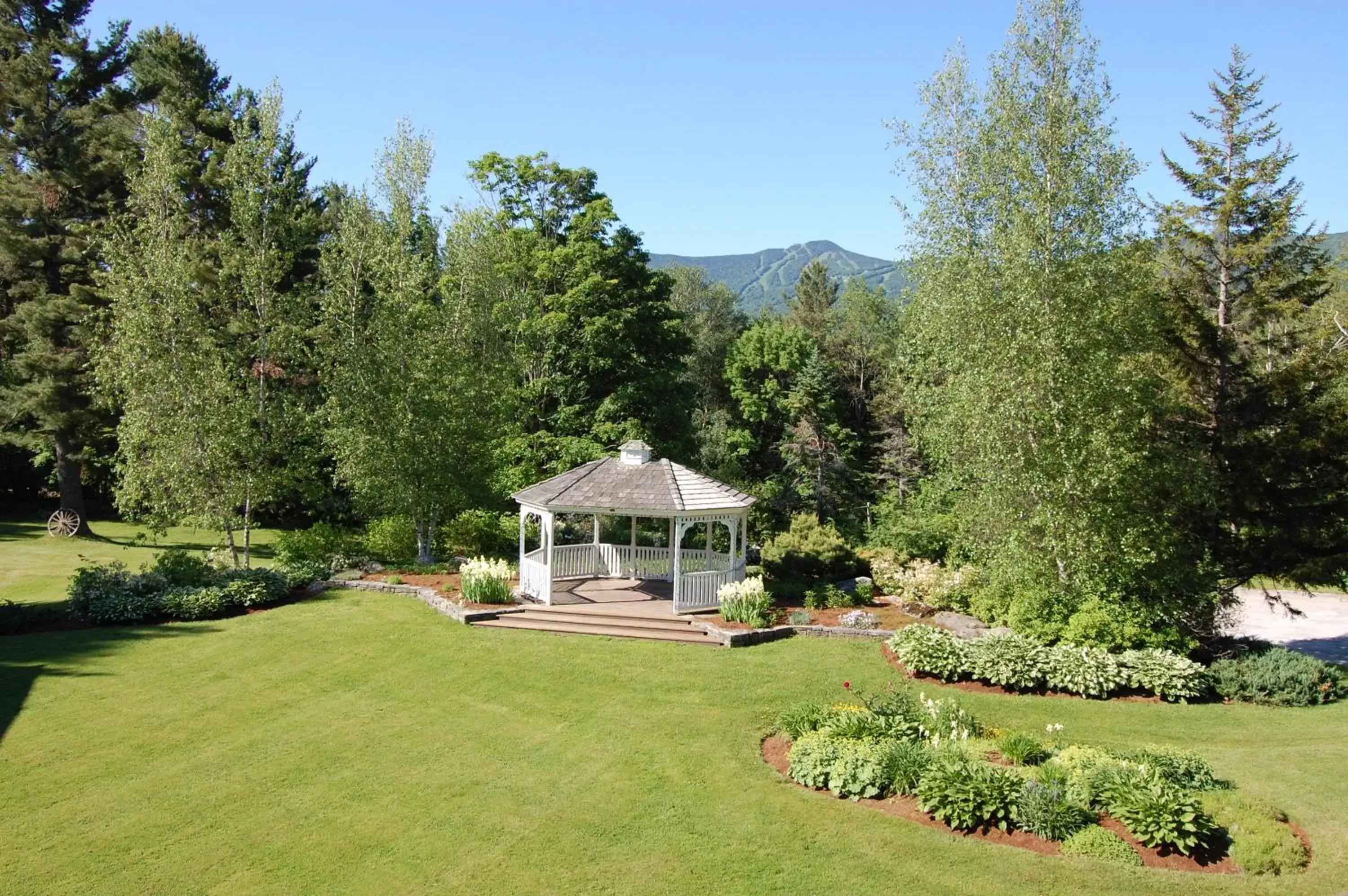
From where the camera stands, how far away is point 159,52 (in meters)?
29.4

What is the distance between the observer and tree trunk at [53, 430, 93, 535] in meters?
28.1

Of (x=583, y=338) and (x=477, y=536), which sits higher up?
(x=583, y=338)

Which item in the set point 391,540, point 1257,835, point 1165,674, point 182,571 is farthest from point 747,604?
point 182,571

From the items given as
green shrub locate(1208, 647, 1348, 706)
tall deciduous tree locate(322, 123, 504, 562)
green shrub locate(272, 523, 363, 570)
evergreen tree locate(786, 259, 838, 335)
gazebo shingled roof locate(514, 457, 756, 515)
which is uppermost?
evergreen tree locate(786, 259, 838, 335)

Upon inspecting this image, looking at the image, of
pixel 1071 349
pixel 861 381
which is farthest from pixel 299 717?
pixel 861 381

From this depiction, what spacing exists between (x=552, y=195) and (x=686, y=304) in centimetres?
2583

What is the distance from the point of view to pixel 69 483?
28.3 metres

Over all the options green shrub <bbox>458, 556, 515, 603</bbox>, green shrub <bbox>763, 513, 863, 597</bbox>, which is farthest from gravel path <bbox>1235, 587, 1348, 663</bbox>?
Answer: green shrub <bbox>458, 556, 515, 603</bbox>

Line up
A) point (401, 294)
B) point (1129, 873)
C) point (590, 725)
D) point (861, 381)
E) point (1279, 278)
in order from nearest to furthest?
point (1129, 873) → point (590, 725) → point (1279, 278) → point (401, 294) → point (861, 381)

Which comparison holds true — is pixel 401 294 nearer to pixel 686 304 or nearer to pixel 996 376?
pixel 996 376

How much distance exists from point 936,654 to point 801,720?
12.8ft

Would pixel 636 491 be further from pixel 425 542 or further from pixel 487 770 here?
pixel 487 770

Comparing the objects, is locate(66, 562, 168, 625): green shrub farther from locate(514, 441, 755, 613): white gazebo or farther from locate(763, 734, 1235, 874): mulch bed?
locate(763, 734, 1235, 874): mulch bed

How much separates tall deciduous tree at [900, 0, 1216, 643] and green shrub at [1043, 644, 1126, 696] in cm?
51
